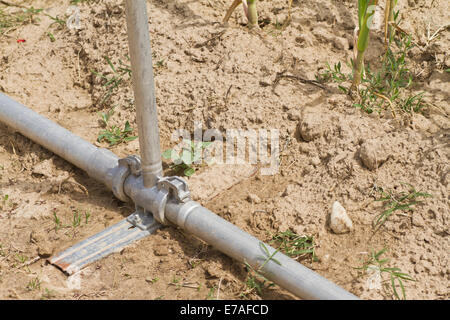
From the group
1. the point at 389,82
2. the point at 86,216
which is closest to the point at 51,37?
the point at 86,216

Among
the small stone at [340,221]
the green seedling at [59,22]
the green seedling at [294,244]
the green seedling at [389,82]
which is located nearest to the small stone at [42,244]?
the green seedling at [294,244]

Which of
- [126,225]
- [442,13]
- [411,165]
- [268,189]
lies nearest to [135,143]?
[126,225]

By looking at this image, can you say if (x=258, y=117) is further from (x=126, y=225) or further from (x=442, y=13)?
(x=442, y=13)

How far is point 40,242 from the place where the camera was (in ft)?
8.13

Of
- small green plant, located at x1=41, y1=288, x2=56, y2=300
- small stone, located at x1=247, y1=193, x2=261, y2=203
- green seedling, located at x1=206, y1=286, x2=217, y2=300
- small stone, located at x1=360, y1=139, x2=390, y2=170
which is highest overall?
small stone, located at x1=360, y1=139, x2=390, y2=170

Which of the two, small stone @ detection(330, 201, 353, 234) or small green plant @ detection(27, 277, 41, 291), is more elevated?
small stone @ detection(330, 201, 353, 234)

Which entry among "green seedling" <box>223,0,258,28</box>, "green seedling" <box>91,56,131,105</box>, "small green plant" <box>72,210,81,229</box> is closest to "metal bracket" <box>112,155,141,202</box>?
"small green plant" <box>72,210,81,229</box>

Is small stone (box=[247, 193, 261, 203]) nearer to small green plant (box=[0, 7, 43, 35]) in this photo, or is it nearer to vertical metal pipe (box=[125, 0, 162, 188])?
vertical metal pipe (box=[125, 0, 162, 188])

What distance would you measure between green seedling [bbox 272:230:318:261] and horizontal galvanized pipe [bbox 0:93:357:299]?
186 mm

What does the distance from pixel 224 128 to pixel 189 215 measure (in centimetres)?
72

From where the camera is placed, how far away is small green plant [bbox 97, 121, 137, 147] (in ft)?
10.0

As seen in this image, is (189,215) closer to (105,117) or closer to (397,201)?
(397,201)

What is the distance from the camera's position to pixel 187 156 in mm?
2816
